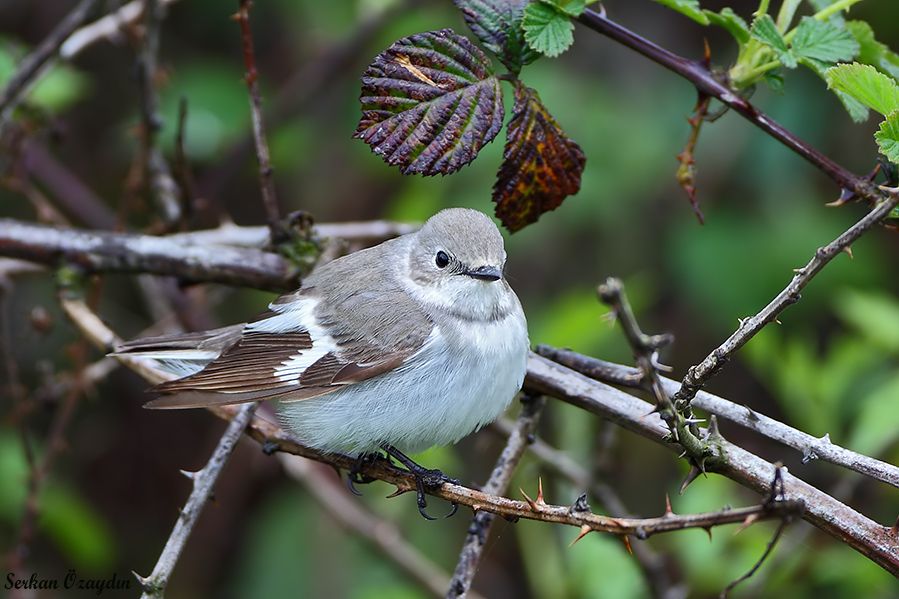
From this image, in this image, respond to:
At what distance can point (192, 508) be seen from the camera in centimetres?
239

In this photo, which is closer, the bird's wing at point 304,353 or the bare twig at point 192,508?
the bare twig at point 192,508

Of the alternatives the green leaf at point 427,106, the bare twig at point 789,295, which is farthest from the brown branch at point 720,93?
the bare twig at point 789,295

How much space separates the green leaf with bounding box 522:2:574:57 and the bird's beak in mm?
1010

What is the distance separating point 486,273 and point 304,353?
0.65m

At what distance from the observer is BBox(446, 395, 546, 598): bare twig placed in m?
2.38

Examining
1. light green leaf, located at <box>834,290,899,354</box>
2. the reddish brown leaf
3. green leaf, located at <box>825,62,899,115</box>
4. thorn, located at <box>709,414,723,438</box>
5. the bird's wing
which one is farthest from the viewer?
light green leaf, located at <box>834,290,899,354</box>

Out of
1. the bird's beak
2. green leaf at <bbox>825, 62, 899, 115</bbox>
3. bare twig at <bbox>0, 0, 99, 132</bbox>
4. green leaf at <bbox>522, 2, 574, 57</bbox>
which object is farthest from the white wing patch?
green leaf at <bbox>825, 62, 899, 115</bbox>

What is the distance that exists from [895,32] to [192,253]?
4004mm

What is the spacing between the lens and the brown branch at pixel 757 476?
2102mm

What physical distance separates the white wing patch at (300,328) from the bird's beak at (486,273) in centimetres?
51

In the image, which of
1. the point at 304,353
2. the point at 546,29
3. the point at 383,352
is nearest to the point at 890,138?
the point at 546,29

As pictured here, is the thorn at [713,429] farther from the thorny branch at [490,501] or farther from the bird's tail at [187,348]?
the bird's tail at [187,348]

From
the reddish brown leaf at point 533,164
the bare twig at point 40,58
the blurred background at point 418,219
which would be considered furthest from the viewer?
the blurred background at point 418,219

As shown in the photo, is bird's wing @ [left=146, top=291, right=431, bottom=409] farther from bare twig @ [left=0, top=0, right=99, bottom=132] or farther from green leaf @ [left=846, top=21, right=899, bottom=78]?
green leaf @ [left=846, top=21, right=899, bottom=78]
